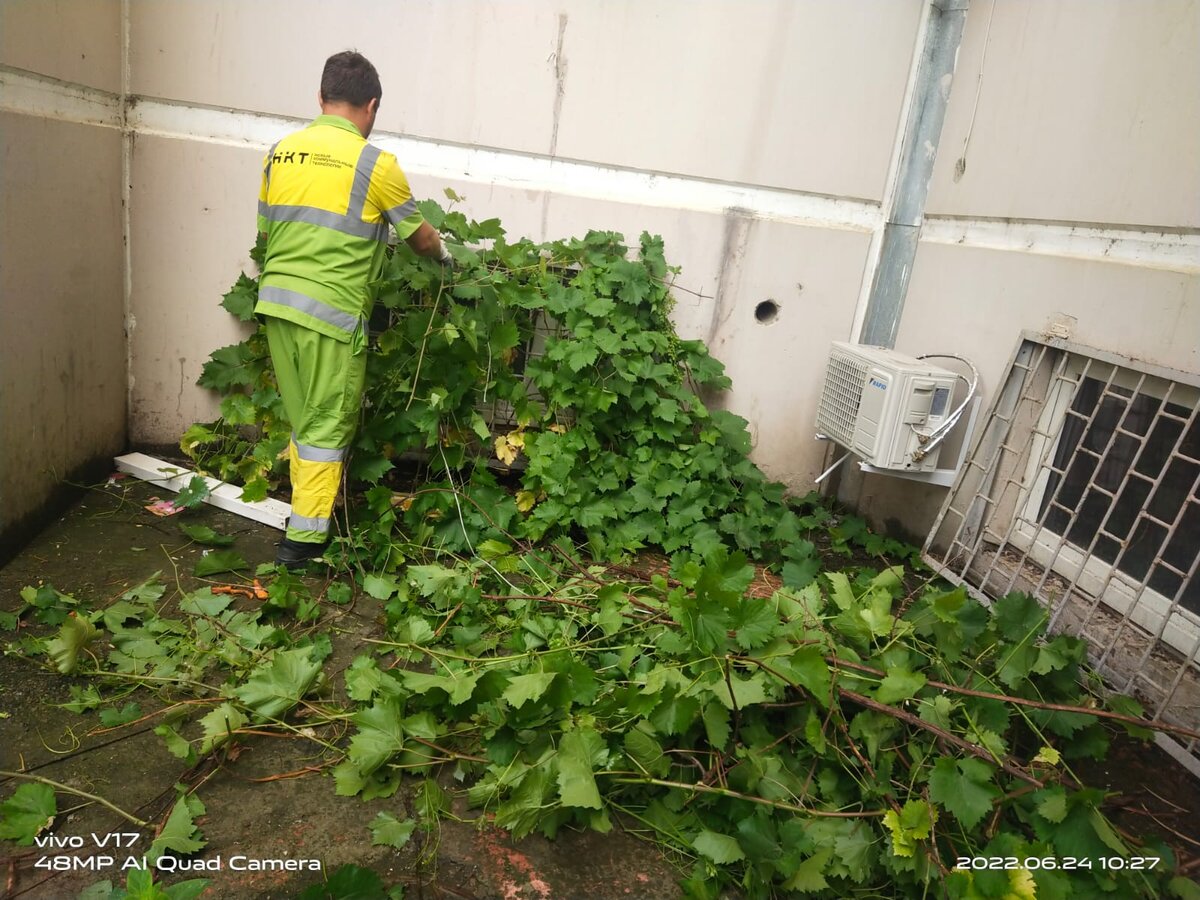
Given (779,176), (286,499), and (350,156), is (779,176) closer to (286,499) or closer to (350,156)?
(350,156)

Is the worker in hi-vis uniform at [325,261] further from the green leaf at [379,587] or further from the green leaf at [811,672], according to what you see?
the green leaf at [811,672]

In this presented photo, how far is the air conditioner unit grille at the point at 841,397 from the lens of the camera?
409cm

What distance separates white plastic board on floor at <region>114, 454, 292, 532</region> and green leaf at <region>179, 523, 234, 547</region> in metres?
0.23

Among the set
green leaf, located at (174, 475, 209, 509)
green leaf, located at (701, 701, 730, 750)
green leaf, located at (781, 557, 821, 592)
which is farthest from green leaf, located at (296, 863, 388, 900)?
green leaf, located at (174, 475, 209, 509)

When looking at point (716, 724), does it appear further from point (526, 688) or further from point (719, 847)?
point (526, 688)

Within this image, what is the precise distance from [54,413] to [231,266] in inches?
47.2

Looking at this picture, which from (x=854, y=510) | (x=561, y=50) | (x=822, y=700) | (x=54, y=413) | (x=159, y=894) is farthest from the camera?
(x=854, y=510)

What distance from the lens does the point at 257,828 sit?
7.28 ft

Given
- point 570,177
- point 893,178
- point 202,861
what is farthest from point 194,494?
point 893,178

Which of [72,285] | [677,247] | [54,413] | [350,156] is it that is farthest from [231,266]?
[677,247]

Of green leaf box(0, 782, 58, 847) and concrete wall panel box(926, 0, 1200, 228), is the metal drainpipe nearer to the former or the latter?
concrete wall panel box(926, 0, 1200, 228)

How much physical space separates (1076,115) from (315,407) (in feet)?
11.9

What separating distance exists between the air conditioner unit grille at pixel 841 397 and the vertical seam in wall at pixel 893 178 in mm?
500

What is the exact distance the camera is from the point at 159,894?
1.83 metres
